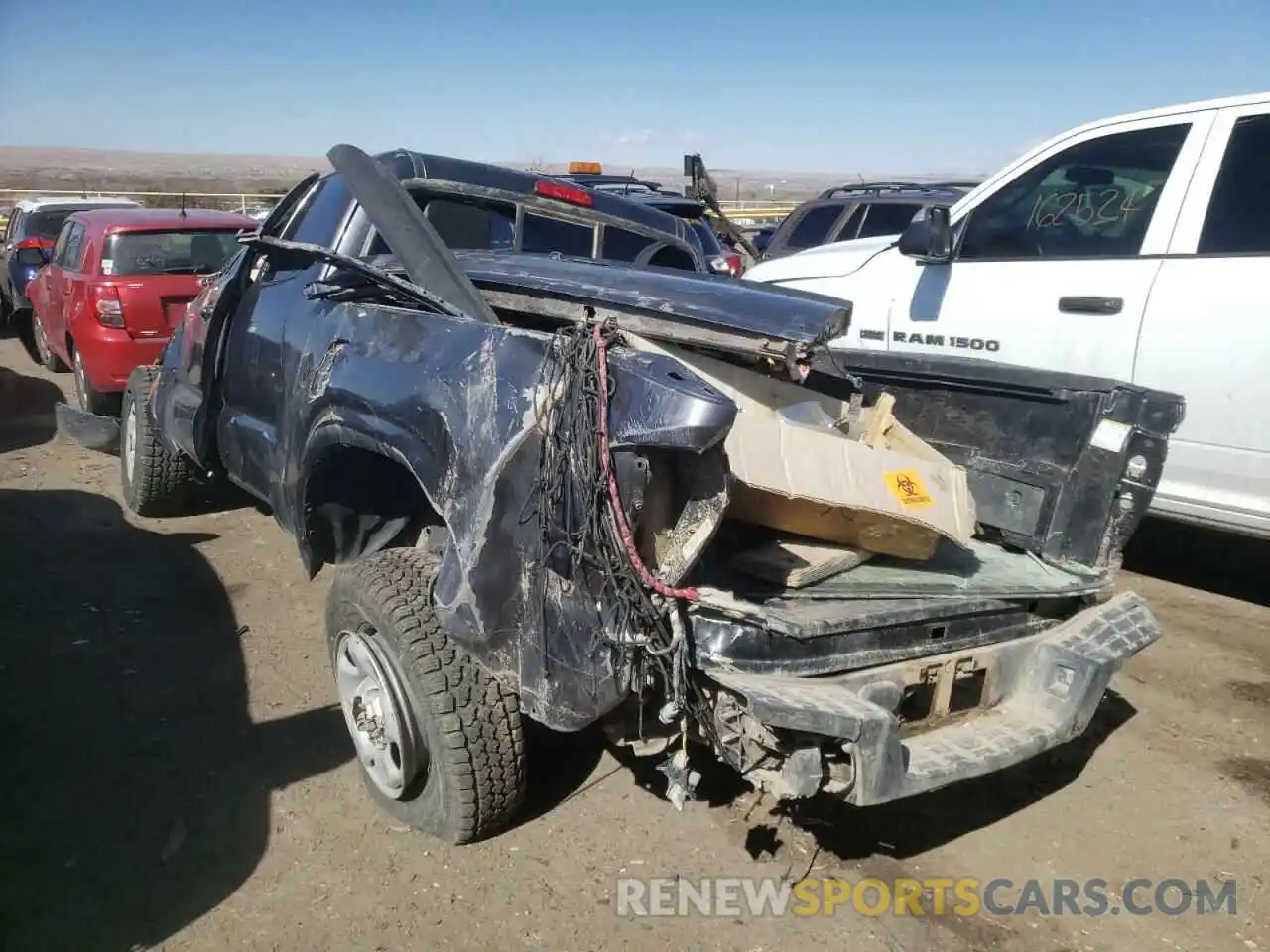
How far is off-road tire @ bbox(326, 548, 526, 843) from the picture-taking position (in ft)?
8.71

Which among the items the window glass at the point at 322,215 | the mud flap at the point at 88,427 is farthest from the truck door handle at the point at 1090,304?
the mud flap at the point at 88,427

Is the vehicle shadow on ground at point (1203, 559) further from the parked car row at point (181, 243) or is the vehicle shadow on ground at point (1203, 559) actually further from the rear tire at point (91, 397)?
the rear tire at point (91, 397)

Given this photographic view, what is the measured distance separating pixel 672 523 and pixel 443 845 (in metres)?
1.29

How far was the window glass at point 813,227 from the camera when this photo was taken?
10953mm

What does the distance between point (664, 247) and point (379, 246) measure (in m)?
1.37

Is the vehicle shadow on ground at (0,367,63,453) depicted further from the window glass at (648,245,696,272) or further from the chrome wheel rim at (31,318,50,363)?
the window glass at (648,245,696,272)

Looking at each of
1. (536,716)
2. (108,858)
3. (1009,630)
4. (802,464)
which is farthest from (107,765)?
(1009,630)

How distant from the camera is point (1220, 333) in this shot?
409 cm

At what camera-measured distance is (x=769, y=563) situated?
9.13ft

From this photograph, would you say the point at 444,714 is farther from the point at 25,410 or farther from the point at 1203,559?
the point at 25,410

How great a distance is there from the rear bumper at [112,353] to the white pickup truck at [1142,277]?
17.6 ft

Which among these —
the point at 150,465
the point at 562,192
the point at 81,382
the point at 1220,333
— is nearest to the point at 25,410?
the point at 81,382

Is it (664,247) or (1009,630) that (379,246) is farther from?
(1009,630)

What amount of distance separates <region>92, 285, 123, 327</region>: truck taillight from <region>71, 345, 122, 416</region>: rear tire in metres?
0.56
